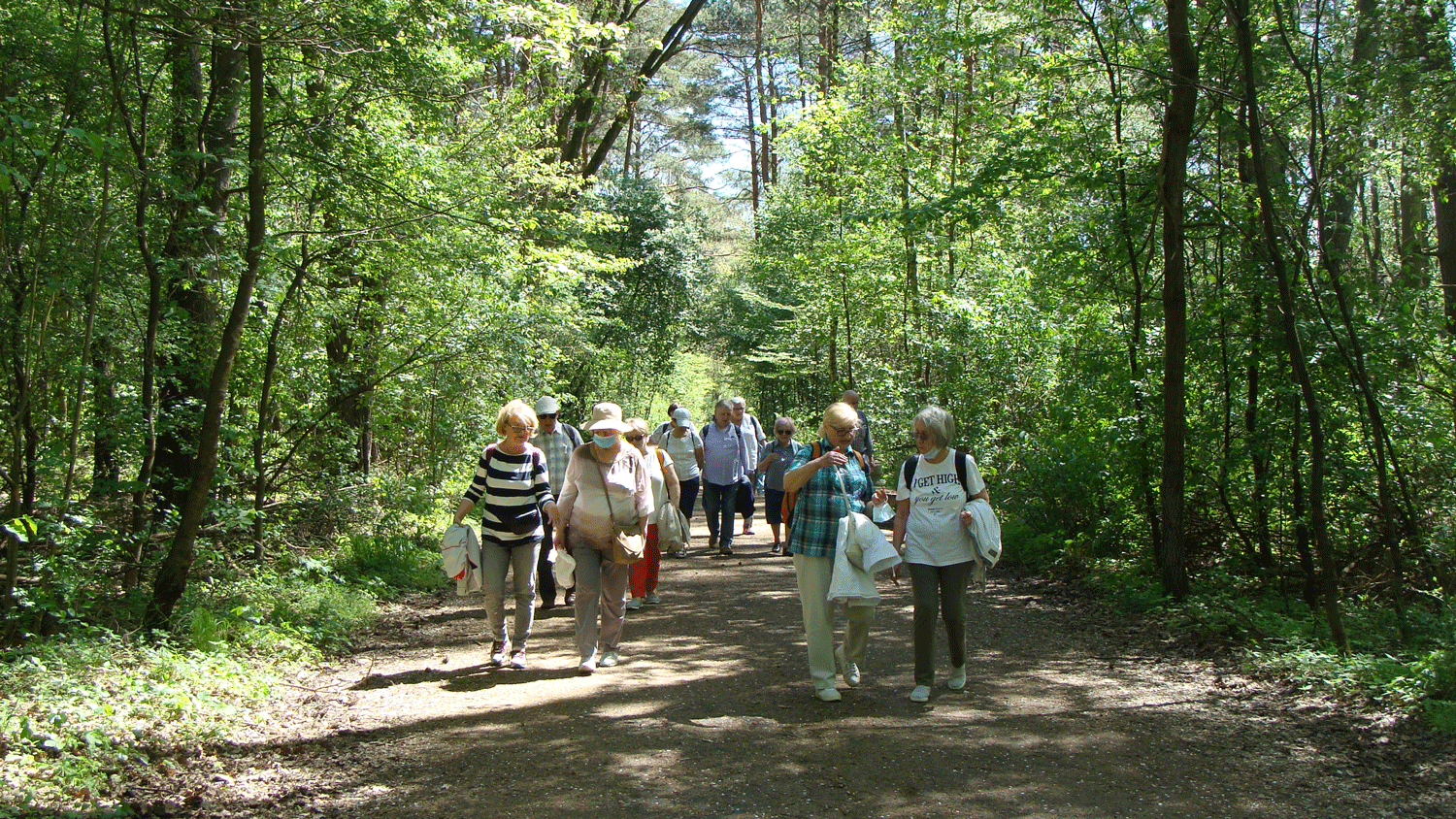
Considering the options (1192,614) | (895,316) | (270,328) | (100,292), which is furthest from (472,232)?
(895,316)

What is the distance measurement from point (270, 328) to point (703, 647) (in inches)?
204

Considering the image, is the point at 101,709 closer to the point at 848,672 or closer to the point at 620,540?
the point at 620,540

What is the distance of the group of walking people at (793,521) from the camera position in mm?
5980

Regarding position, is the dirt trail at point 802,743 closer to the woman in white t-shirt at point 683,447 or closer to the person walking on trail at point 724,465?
the woman in white t-shirt at point 683,447

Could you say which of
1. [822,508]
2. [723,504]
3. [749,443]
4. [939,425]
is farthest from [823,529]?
[749,443]

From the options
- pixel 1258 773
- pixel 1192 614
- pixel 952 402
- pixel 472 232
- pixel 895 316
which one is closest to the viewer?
pixel 1258 773

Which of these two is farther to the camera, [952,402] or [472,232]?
[952,402]

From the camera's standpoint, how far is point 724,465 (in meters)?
12.1

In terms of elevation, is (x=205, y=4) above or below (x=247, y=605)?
above

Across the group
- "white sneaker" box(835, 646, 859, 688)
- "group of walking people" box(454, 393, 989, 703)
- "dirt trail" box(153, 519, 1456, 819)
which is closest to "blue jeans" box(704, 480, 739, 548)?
"group of walking people" box(454, 393, 989, 703)

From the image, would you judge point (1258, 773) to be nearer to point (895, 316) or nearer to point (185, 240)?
point (185, 240)

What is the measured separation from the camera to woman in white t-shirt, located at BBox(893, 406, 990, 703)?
5973 millimetres

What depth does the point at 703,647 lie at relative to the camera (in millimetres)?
7594

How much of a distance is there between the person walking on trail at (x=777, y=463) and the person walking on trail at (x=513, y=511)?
189 inches
